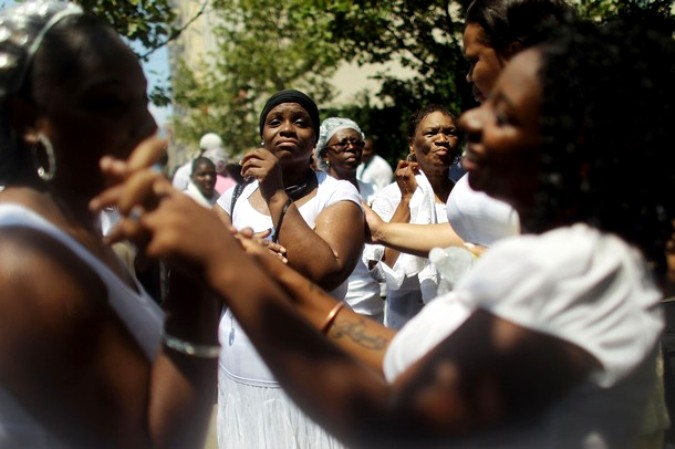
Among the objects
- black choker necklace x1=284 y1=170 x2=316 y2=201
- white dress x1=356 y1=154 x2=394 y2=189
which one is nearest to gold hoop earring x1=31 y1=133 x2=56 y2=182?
black choker necklace x1=284 y1=170 x2=316 y2=201

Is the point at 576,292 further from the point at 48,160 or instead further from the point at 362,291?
the point at 362,291

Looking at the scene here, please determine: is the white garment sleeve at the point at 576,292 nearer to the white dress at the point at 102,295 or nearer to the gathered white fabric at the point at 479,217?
the white dress at the point at 102,295

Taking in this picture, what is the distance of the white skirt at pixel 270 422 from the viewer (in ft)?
11.8

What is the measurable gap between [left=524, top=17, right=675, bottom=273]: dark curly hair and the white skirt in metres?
2.17

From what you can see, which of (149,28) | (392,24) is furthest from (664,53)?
(392,24)

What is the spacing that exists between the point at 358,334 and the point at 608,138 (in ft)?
2.49

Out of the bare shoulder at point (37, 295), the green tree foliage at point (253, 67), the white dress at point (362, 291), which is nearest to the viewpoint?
A: the bare shoulder at point (37, 295)

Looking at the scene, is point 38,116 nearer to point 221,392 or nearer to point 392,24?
point 221,392

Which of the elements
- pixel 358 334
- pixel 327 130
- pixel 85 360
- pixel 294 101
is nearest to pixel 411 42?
pixel 327 130

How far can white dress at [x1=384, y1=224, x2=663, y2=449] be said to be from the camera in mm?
1468

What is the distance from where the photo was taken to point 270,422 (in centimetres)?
362

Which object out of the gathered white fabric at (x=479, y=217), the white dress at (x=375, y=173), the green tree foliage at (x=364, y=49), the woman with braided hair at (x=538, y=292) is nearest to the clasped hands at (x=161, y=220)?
the woman with braided hair at (x=538, y=292)

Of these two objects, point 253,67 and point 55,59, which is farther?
point 253,67

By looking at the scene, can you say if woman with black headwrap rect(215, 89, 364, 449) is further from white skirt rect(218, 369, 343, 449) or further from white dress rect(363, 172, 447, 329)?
white dress rect(363, 172, 447, 329)
